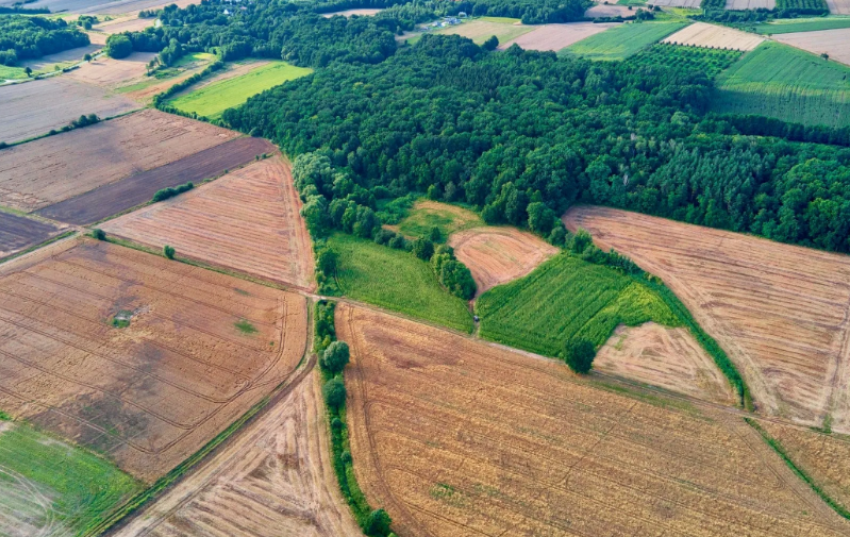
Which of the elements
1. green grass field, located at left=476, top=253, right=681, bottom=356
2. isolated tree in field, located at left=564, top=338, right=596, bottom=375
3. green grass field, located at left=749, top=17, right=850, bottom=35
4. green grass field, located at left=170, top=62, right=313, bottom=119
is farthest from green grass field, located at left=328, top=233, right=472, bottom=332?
green grass field, located at left=749, top=17, right=850, bottom=35

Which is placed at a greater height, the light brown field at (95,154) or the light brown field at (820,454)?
the light brown field at (95,154)

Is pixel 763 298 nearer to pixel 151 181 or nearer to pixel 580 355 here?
pixel 580 355

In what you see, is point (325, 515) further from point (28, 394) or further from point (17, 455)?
point (28, 394)

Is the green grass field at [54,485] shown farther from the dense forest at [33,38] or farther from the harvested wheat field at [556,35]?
the dense forest at [33,38]

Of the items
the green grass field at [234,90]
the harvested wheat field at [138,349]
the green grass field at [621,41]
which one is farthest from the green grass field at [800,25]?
the harvested wheat field at [138,349]

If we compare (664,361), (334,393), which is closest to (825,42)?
(664,361)
